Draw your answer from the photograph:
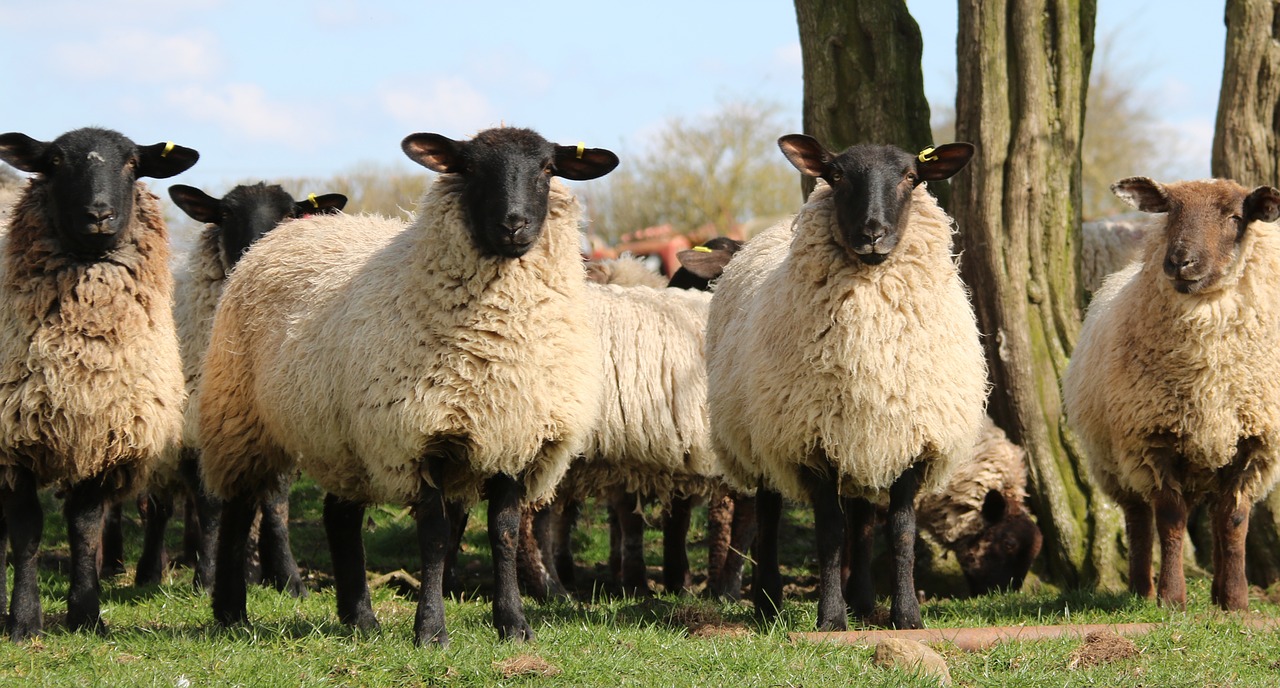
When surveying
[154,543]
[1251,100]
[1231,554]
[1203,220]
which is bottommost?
[154,543]

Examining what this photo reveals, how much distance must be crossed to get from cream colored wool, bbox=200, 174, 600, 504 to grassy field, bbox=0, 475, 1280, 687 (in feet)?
2.67

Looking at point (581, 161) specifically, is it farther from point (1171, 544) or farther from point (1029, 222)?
point (1029, 222)

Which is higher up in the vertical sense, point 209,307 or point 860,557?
point 209,307

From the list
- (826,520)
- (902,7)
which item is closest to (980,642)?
(826,520)

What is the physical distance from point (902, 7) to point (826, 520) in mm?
5115

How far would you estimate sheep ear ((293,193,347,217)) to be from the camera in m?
9.26

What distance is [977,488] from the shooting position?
30.5 feet

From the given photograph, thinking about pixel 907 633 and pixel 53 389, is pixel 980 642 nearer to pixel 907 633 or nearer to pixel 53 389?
pixel 907 633

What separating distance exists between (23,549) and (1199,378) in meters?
6.31

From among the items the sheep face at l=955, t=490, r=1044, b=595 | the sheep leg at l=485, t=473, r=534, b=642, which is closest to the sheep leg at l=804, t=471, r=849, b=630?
the sheep leg at l=485, t=473, r=534, b=642

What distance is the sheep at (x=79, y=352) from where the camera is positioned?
6516 millimetres

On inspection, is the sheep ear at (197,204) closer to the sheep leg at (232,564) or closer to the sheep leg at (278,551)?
the sheep leg at (278,551)

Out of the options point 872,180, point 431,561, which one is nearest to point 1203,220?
point 872,180

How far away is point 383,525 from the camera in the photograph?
37.8 ft
